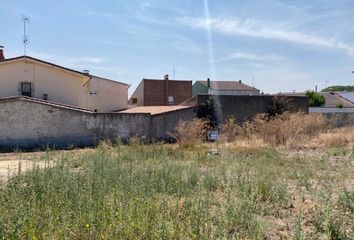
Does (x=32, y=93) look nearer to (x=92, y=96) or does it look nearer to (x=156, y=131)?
(x=92, y=96)

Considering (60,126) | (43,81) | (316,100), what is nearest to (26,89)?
(43,81)

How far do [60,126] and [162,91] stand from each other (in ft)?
73.6

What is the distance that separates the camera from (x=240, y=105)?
28938 millimetres

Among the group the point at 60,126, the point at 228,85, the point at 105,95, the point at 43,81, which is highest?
the point at 228,85

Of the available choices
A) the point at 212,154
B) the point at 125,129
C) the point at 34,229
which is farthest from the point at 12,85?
the point at 34,229

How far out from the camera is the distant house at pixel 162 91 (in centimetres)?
4222

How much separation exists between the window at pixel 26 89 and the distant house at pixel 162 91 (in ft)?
58.5

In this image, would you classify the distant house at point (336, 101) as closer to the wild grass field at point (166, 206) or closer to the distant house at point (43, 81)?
the distant house at point (43, 81)

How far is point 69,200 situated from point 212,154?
9880mm

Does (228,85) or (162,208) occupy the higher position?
(228,85)

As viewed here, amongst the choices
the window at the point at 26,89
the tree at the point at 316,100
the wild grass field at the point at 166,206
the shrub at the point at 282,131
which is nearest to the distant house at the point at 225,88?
the tree at the point at 316,100

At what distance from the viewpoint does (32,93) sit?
999 inches

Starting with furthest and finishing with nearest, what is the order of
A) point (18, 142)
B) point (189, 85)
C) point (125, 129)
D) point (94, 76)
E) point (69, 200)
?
point (189, 85) → point (94, 76) → point (125, 129) → point (18, 142) → point (69, 200)

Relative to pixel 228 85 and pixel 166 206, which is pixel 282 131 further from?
pixel 228 85
